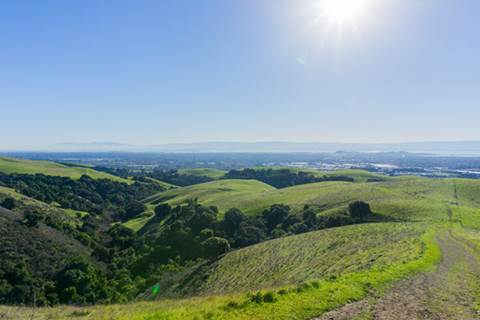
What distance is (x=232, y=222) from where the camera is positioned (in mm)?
75812

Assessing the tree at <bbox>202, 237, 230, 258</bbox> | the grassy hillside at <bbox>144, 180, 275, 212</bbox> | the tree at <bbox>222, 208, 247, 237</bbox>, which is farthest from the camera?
the grassy hillside at <bbox>144, 180, 275, 212</bbox>

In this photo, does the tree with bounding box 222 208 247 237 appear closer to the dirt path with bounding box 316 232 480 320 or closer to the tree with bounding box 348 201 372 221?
the tree with bounding box 348 201 372 221

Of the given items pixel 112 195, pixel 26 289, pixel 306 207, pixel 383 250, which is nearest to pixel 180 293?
pixel 383 250

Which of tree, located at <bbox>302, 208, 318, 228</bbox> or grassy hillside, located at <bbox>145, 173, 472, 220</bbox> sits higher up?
grassy hillside, located at <bbox>145, 173, 472, 220</bbox>

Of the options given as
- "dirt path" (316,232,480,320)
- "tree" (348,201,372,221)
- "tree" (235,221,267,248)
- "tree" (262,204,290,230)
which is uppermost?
"dirt path" (316,232,480,320)

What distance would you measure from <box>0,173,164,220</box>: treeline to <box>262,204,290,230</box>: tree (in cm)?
5507

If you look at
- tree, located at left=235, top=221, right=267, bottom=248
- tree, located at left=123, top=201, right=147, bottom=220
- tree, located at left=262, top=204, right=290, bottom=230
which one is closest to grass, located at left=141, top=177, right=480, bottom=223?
tree, located at left=262, top=204, right=290, bottom=230

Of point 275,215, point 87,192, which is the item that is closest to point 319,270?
point 275,215

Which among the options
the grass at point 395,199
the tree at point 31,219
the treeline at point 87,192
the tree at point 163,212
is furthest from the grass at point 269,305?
the treeline at point 87,192

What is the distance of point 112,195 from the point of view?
496ft

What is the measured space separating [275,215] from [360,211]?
2412 cm

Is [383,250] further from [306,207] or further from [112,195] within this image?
[112,195]

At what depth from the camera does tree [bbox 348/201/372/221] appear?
56.1m

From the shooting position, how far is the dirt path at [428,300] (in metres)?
12.4
